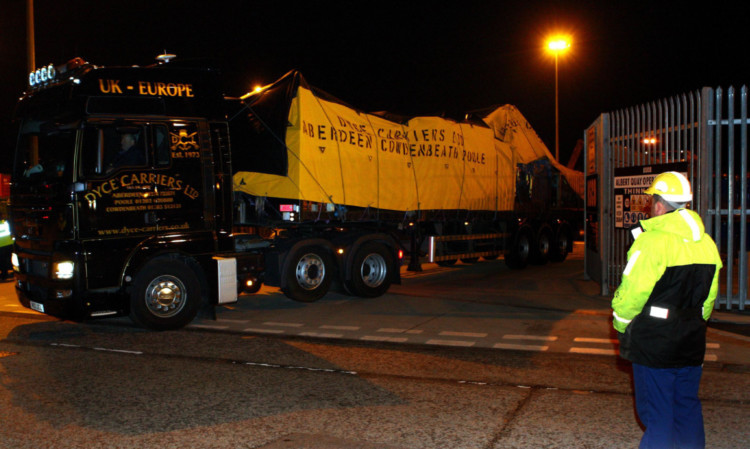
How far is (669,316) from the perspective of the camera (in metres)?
3.50

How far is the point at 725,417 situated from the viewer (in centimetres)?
509

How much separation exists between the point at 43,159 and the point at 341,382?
16.8ft

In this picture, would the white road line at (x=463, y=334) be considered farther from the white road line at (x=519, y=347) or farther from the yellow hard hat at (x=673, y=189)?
the yellow hard hat at (x=673, y=189)

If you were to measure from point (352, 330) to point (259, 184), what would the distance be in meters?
2.87

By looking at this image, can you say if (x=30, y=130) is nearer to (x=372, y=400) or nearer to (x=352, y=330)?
(x=352, y=330)

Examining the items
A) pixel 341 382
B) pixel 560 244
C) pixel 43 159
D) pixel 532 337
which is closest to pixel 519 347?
pixel 532 337

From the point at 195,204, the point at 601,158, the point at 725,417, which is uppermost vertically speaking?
the point at 601,158

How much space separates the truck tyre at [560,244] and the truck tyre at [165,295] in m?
11.8

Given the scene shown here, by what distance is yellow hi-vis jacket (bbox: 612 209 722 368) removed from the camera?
11.4 feet

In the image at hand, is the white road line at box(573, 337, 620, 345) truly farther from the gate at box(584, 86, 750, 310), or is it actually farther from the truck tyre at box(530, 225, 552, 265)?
the truck tyre at box(530, 225, 552, 265)

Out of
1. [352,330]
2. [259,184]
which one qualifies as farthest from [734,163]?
[259,184]

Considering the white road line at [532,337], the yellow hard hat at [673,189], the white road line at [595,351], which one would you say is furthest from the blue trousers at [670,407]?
the white road line at [532,337]

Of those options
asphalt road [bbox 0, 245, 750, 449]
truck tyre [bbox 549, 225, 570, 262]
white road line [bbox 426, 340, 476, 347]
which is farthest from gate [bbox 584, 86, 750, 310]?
truck tyre [bbox 549, 225, 570, 262]

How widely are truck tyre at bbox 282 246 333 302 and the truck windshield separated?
3.55 metres
